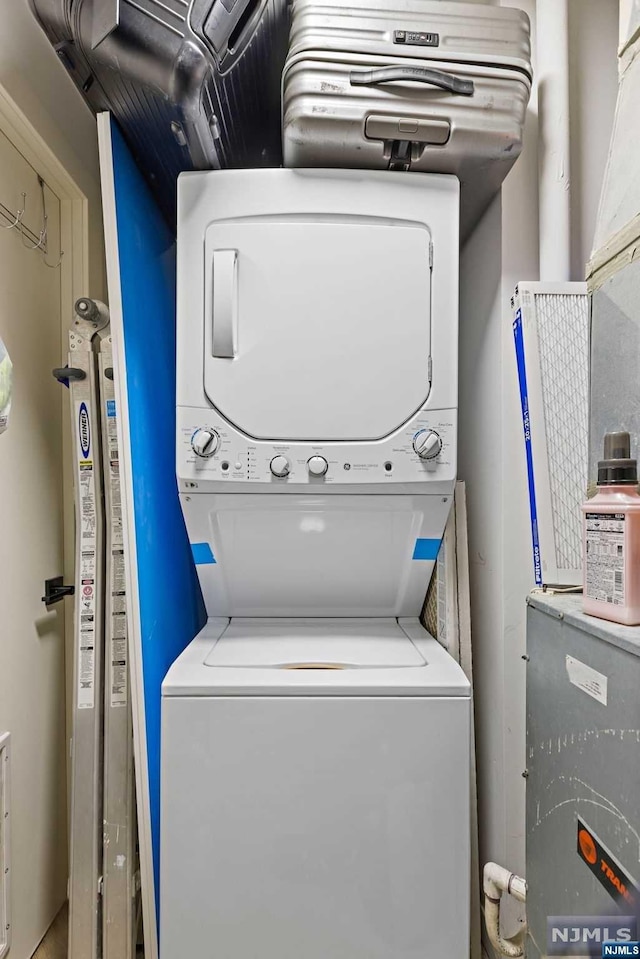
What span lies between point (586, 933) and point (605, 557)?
47cm

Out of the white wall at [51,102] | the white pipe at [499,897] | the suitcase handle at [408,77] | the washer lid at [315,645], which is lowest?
the white pipe at [499,897]

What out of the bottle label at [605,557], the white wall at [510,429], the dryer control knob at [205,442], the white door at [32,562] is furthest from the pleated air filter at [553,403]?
the white door at [32,562]

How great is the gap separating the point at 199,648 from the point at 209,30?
1.32 m

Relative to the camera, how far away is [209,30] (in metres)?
1.02

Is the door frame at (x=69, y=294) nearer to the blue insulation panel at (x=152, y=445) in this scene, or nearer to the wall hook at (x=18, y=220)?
the wall hook at (x=18, y=220)

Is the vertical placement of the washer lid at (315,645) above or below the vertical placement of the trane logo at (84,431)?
below

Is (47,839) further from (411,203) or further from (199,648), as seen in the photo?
(411,203)

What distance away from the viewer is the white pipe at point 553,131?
119 centimetres

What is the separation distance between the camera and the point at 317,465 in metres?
1.19

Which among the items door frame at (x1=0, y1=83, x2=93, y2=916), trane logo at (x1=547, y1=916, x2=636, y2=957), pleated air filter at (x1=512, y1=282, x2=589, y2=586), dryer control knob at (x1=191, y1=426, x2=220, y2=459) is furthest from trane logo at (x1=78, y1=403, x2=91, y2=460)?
trane logo at (x1=547, y1=916, x2=636, y2=957)

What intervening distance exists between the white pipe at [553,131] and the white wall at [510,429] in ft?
0.15

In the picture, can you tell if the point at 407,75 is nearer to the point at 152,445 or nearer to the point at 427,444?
the point at 427,444

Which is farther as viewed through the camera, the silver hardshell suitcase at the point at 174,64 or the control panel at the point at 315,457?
the control panel at the point at 315,457

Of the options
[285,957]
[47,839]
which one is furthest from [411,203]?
[47,839]
